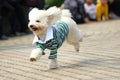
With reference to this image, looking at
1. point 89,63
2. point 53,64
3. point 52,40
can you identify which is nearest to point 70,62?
point 89,63

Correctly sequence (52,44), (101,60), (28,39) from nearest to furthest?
(52,44), (101,60), (28,39)

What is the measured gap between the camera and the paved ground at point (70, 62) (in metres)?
6.62

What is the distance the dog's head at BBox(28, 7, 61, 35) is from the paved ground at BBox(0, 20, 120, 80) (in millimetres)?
728

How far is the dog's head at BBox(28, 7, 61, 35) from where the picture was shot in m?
6.63

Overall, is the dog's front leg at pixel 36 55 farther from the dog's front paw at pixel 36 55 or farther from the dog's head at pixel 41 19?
the dog's head at pixel 41 19

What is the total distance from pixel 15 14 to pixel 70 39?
521 centimetres

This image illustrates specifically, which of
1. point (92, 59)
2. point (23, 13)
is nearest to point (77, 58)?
point (92, 59)

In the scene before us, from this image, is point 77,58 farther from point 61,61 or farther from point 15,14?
point 15,14

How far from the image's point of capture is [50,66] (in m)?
7.12

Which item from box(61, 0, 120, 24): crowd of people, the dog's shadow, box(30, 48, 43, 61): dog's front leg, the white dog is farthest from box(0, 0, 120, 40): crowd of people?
box(30, 48, 43, 61): dog's front leg

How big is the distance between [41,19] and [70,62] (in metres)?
1.35

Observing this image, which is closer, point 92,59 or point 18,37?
point 92,59

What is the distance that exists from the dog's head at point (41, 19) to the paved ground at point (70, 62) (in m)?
0.73

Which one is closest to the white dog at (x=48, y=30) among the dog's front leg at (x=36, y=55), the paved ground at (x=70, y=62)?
the dog's front leg at (x=36, y=55)
